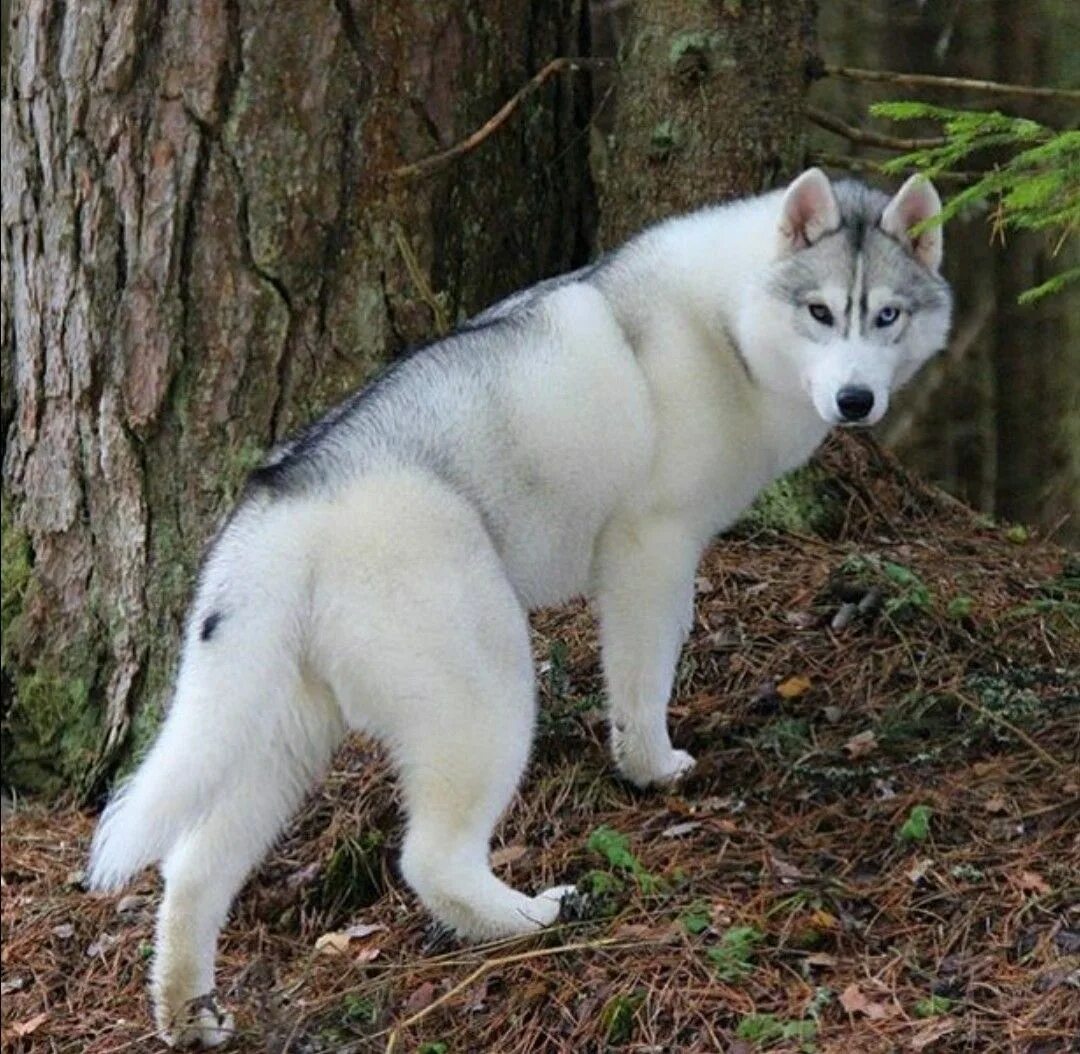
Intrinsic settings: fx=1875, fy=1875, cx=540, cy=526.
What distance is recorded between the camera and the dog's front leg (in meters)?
5.55

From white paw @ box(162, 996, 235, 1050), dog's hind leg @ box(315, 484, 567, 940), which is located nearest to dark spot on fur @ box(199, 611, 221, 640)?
dog's hind leg @ box(315, 484, 567, 940)

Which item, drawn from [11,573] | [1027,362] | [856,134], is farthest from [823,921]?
[1027,362]

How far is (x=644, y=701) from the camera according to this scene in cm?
566

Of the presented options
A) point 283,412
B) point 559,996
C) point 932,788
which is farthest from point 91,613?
point 932,788

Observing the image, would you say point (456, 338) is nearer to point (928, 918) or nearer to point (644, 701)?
point (644, 701)

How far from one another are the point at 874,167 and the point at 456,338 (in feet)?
5.11

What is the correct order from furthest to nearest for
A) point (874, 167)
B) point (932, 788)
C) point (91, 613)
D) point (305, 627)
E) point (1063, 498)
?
point (1063, 498) → point (91, 613) → point (874, 167) → point (932, 788) → point (305, 627)

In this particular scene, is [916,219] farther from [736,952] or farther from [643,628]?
[736,952]

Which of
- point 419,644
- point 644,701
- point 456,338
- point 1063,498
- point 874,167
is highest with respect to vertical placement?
point 874,167

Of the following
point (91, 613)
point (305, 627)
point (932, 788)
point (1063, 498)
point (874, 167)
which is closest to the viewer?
point (305, 627)

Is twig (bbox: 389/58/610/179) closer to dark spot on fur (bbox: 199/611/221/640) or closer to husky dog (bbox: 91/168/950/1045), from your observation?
husky dog (bbox: 91/168/950/1045)

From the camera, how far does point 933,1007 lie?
4.48 metres

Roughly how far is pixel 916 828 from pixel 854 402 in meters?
1.19

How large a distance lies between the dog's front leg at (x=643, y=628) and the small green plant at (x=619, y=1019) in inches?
43.7
